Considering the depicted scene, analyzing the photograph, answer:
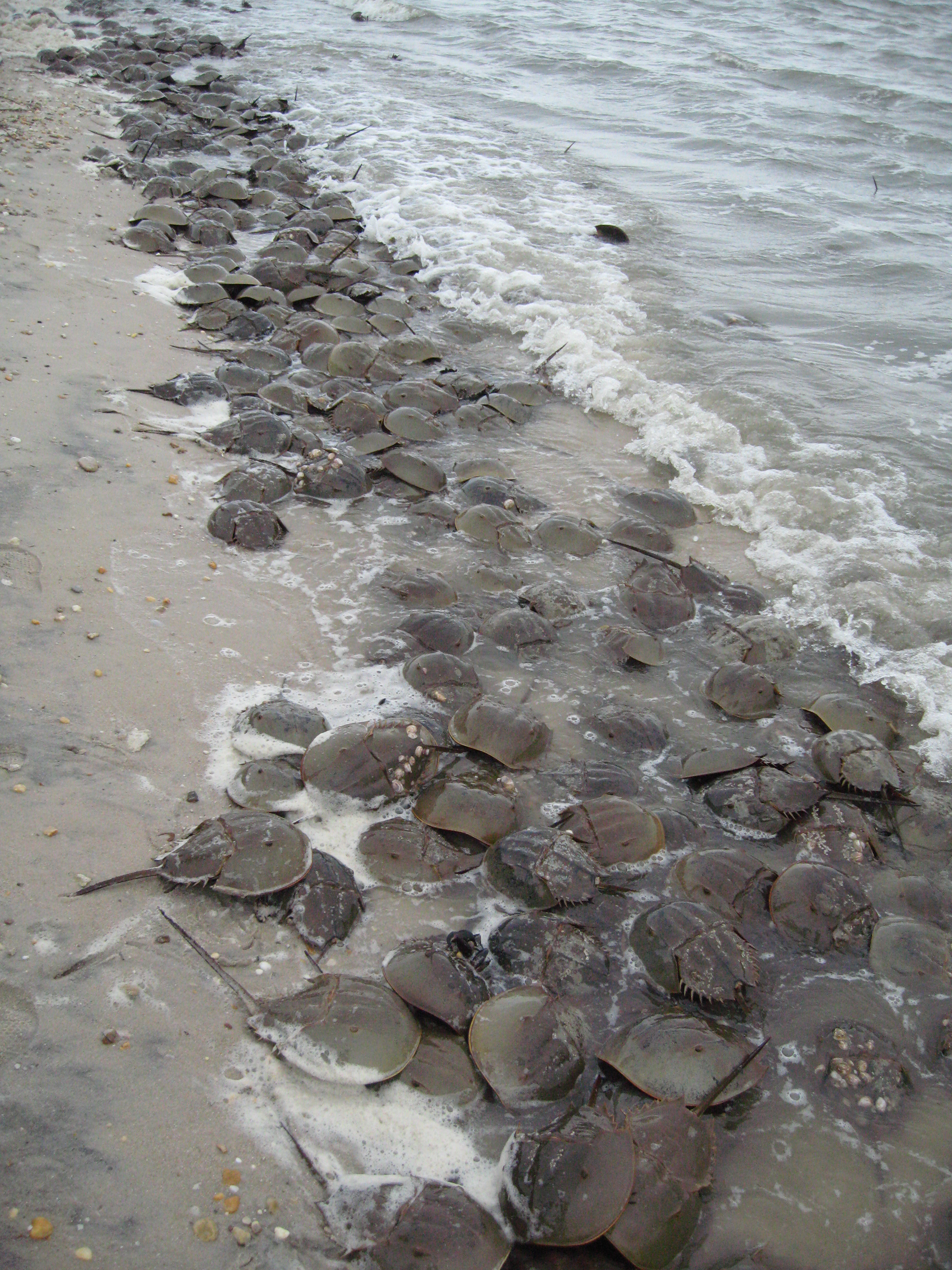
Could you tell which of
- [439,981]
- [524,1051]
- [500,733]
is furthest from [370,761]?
[524,1051]

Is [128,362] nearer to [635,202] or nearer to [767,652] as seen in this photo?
[767,652]

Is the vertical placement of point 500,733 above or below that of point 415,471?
below

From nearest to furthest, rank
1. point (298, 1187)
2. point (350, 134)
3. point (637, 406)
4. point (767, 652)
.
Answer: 1. point (298, 1187)
2. point (767, 652)
3. point (637, 406)
4. point (350, 134)

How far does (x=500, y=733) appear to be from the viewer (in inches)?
104

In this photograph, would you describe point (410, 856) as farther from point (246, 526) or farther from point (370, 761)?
point (246, 526)

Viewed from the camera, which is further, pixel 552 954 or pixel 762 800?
pixel 762 800

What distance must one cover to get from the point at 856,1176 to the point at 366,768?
156 cm

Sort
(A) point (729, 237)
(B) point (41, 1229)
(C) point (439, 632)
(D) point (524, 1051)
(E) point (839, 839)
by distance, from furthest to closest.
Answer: (A) point (729, 237) → (C) point (439, 632) → (E) point (839, 839) → (D) point (524, 1051) → (B) point (41, 1229)

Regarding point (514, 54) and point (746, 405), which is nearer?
point (746, 405)

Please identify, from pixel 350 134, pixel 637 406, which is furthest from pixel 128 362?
pixel 350 134

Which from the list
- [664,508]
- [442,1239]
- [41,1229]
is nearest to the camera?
[41,1229]

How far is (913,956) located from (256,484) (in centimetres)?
311

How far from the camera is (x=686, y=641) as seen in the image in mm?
3445

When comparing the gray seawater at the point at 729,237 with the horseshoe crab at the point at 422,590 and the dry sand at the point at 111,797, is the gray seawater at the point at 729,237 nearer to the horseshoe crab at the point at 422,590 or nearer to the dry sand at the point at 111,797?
the horseshoe crab at the point at 422,590
